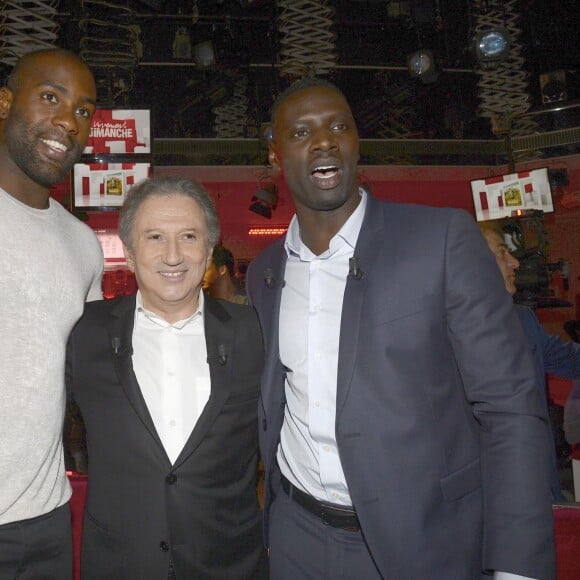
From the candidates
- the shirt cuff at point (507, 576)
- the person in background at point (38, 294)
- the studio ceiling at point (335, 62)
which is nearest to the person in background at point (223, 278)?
the studio ceiling at point (335, 62)

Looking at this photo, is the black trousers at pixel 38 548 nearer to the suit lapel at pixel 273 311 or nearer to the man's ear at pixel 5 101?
the suit lapel at pixel 273 311

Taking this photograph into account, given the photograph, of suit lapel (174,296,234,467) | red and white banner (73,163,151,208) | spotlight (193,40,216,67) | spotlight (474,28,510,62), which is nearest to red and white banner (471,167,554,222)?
spotlight (474,28,510,62)

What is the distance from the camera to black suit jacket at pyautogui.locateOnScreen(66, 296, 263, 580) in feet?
5.59

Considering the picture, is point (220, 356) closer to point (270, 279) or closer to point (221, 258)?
point (270, 279)

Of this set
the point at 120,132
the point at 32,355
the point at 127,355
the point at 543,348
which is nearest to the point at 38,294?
the point at 32,355

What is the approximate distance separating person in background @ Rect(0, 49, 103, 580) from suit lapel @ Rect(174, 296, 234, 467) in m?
0.43

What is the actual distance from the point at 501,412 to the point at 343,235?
70cm

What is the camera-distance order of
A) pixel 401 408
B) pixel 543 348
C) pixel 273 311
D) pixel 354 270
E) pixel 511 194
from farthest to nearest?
pixel 511 194
pixel 543 348
pixel 273 311
pixel 354 270
pixel 401 408

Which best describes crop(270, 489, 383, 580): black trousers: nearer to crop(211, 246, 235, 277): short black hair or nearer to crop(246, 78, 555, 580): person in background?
crop(246, 78, 555, 580): person in background

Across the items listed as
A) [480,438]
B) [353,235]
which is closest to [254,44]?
[353,235]

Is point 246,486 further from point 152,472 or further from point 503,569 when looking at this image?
point 503,569

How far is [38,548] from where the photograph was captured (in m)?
1.73

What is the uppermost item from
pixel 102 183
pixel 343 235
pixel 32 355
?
pixel 102 183

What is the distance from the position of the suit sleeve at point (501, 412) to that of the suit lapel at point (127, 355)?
914 mm
